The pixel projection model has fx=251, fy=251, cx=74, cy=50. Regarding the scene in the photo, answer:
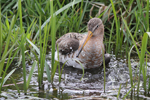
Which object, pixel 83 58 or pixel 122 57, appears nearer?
pixel 83 58

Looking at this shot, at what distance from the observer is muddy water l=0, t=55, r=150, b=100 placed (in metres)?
2.81

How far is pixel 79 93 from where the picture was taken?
9.64 feet

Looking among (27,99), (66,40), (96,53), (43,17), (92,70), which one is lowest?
(27,99)

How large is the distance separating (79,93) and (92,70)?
1.07 meters

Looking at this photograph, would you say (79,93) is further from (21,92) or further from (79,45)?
(79,45)

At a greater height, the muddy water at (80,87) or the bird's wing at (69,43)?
the bird's wing at (69,43)

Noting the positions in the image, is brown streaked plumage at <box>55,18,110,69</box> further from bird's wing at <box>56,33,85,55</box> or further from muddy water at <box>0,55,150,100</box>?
muddy water at <box>0,55,150,100</box>

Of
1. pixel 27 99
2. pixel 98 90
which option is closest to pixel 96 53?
pixel 98 90

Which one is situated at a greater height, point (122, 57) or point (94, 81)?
point (122, 57)

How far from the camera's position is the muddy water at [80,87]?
2.81m

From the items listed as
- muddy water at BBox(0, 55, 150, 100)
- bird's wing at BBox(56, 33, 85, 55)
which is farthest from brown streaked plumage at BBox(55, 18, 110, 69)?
muddy water at BBox(0, 55, 150, 100)

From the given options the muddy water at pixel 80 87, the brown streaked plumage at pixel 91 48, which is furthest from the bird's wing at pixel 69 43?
the muddy water at pixel 80 87

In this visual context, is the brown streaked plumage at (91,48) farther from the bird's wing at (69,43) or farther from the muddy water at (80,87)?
the muddy water at (80,87)

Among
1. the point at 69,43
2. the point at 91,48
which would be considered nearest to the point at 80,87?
the point at 91,48
